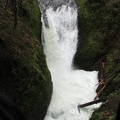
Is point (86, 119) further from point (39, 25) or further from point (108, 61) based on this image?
point (39, 25)

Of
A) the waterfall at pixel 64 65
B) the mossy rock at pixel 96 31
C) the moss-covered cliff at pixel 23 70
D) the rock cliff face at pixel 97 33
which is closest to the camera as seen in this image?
the moss-covered cliff at pixel 23 70

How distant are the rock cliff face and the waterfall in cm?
44

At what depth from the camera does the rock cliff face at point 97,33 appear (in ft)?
48.7

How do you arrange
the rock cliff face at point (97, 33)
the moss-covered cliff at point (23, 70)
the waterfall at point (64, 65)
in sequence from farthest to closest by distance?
the rock cliff face at point (97, 33) → the waterfall at point (64, 65) → the moss-covered cliff at point (23, 70)

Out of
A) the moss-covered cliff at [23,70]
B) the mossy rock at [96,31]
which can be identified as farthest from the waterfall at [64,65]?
the moss-covered cliff at [23,70]

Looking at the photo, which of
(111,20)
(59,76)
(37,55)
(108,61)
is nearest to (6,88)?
(37,55)

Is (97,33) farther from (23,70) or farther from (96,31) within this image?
(23,70)

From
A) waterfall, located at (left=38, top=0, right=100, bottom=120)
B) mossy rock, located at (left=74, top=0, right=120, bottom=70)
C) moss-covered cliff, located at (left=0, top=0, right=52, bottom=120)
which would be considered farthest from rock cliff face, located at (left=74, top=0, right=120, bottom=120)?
moss-covered cliff, located at (left=0, top=0, right=52, bottom=120)

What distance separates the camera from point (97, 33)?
15.6 meters

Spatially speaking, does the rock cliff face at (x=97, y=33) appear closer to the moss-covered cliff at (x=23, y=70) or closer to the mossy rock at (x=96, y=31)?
the mossy rock at (x=96, y=31)

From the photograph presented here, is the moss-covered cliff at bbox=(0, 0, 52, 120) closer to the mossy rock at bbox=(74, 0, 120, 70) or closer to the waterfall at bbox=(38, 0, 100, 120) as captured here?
the waterfall at bbox=(38, 0, 100, 120)

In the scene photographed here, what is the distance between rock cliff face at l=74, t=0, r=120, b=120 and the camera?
14.9 metres

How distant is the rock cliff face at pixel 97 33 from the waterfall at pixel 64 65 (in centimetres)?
44

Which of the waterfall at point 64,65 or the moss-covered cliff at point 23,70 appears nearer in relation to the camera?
the moss-covered cliff at point 23,70
